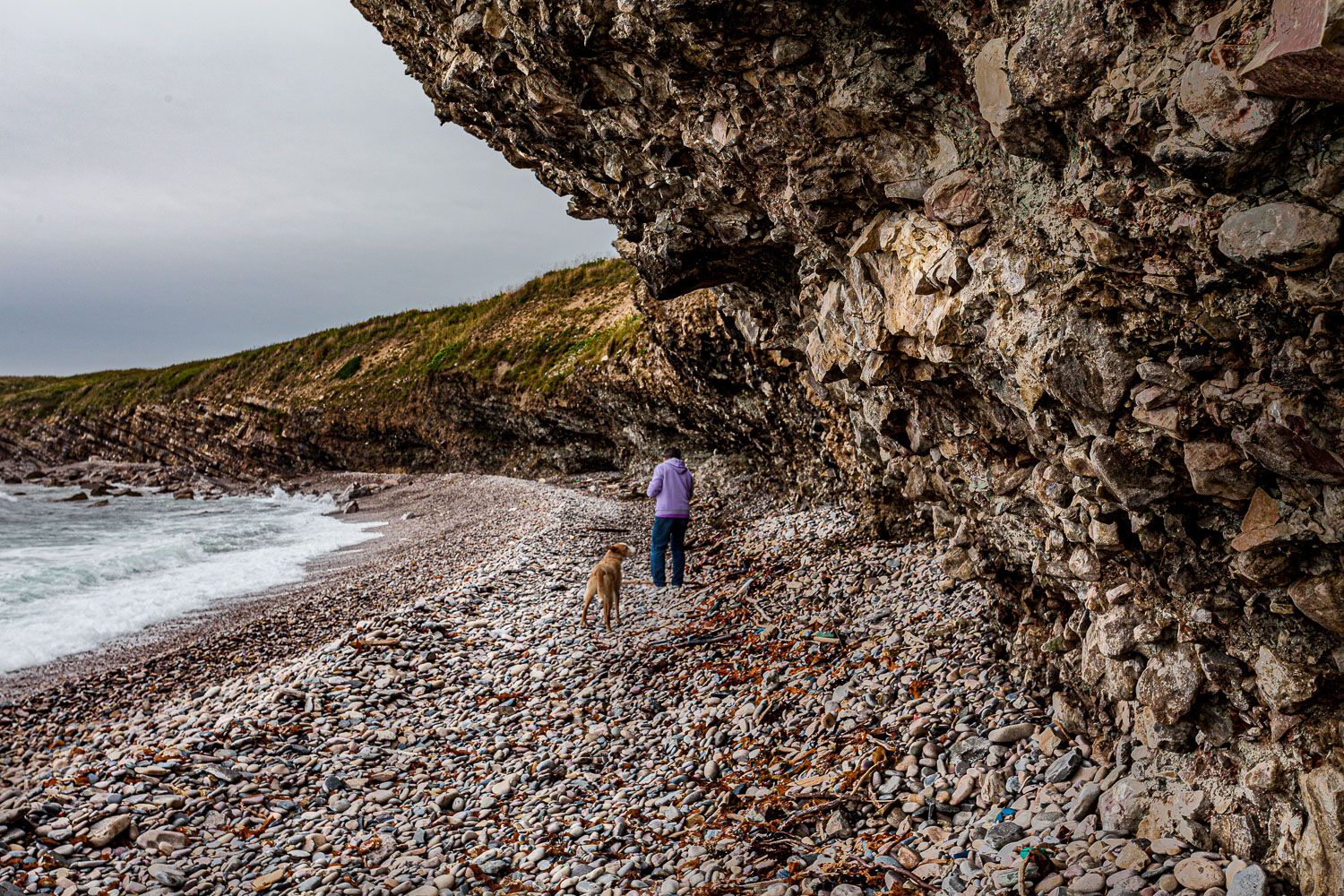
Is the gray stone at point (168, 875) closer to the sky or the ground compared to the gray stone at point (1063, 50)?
closer to the ground

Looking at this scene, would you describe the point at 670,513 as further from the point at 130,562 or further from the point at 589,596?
the point at 130,562

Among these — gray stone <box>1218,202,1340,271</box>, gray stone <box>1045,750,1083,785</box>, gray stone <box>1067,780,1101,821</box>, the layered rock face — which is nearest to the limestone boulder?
the layered rock face

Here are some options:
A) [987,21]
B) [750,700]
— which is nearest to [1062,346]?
[987,21]

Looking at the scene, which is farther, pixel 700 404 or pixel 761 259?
pixel 700 404

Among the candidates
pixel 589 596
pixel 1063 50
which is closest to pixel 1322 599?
pixel 1063 50

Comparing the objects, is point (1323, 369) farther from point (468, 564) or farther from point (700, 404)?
point (700, 404)

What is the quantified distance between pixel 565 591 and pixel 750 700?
5.78 metres

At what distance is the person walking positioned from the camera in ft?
40.6

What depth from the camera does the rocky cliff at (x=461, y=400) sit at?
19297 mm

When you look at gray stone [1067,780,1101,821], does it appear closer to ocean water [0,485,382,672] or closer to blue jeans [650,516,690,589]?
blue jeans [650,516,690,589]

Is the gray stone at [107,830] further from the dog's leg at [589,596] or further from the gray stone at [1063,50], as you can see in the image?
the gray stone at [1063,50]

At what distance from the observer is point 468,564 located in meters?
15.9

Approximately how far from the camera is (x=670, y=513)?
12.4m

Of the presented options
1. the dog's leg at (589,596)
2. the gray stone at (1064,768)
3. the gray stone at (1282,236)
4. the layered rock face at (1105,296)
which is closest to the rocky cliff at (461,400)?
the dog's leg at (589,596)
